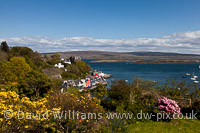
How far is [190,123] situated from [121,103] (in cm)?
409

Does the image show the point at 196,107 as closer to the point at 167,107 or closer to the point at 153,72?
the point at 167,107

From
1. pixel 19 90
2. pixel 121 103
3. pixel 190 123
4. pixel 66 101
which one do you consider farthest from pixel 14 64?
pixel 190 123

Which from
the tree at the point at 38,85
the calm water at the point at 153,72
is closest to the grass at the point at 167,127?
the tree at the point at 38,85

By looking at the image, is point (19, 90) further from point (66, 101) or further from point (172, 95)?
point (172, 95)

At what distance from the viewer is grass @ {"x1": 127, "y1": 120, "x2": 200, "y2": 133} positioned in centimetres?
829

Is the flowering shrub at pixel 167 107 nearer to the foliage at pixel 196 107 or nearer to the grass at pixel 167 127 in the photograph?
the grass at pixel 167 127

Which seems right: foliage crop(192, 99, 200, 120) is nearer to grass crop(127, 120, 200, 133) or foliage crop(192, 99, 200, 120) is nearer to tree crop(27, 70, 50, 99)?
grass crop(127, 120, 200, 133)

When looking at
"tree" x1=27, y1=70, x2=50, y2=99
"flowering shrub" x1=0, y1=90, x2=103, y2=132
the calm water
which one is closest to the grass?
"flowering shrub" x1=0, y1=90, x2=103, y2=132

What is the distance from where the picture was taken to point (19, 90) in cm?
1895

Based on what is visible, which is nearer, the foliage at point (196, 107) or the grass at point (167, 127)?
the grass at point (167, 127)

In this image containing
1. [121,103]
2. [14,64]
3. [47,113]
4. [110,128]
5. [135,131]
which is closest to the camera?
[47,113]

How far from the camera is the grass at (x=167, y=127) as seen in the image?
27.2 ft

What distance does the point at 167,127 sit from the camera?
8.75 metres

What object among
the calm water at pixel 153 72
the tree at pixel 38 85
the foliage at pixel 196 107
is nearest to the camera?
the foliage at pixel 196 107
